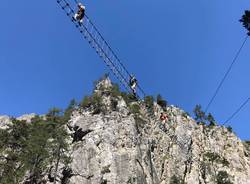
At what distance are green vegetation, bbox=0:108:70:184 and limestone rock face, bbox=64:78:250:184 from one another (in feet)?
12.4

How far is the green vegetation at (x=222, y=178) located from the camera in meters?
75.7

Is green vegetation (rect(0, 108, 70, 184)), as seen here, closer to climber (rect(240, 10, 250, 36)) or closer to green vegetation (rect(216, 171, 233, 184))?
green vegetation (rect(216, 171, 233, 184))

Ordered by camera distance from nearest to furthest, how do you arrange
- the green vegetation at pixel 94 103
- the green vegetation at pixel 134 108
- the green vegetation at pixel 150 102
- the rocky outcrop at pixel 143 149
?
the rocky outcrop at pixel 143 149
the green vegetation at pixel 94 103
the green vegetation at pixel 134 108
the green vegetation at pixel 150 102

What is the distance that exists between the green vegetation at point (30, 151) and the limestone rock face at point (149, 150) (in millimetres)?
3764

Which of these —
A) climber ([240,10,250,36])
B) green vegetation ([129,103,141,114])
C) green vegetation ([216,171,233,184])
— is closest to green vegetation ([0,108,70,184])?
green vegetation ([129,103,141,114])

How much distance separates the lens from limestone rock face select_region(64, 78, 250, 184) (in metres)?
62.3

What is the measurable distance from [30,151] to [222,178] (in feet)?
135

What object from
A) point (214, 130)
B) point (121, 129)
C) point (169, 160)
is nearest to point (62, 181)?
point (121, 129)

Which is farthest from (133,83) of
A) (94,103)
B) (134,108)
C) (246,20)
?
(134,108)

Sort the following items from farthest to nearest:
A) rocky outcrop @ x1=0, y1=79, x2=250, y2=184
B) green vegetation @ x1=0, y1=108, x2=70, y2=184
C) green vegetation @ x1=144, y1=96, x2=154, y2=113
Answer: green vegetation @ x1=144, y1=96, x2=154, y2=113 < rocky outcrop @ x1=0, y1=79, x2=250, y2=184 < green vegetation @ x1=0, y1=108, x2=70, y2=184

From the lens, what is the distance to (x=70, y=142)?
234 feet

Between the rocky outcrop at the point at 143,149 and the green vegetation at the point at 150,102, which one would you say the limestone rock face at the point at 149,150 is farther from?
the green vegetation at the point at 150,102

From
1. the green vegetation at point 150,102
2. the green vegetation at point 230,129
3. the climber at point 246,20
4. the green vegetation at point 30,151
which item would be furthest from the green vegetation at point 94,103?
the climber at point 246,20

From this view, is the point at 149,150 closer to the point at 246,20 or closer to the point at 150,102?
the point at 150,102
